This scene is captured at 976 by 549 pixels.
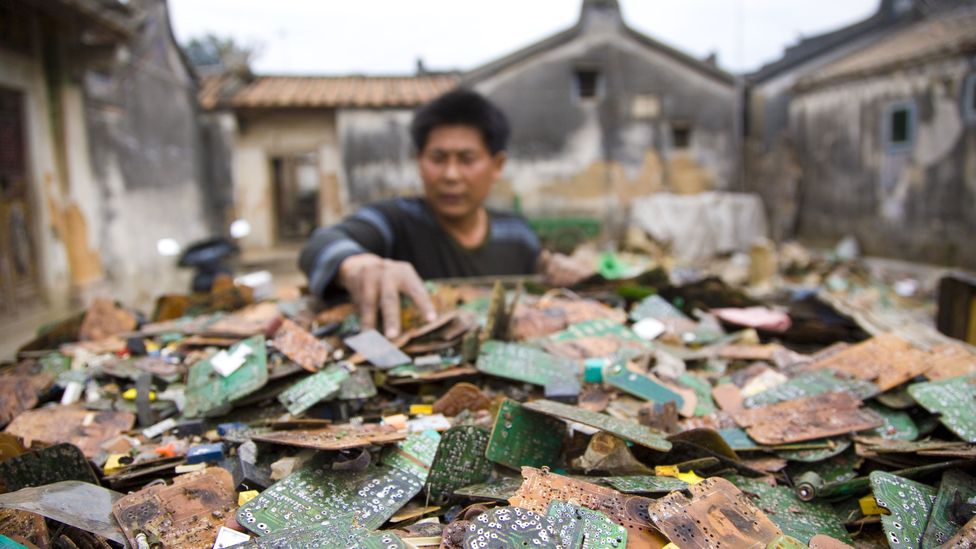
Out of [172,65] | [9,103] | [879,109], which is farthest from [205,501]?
[879,109]

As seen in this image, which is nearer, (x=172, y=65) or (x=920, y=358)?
(x=920, y=358)

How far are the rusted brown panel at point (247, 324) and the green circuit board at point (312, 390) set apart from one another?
0.47 meters

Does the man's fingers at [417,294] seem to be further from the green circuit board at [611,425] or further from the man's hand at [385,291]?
the green circuit board at [611,425]

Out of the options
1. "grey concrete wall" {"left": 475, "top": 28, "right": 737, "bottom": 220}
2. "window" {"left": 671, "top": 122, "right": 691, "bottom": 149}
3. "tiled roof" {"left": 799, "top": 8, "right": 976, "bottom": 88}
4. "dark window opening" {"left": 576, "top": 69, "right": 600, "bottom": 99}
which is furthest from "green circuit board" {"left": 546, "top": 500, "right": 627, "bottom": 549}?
"window" {"left": 671, "top": 122, "right": 691, "bottom": 149}

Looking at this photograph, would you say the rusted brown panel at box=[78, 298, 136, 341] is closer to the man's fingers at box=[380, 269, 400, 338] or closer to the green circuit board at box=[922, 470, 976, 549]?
the man's fingers at box=[380, 269, 400, 338]

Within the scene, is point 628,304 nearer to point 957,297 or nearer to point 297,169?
point 957,297

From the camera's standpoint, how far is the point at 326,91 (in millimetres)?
11797

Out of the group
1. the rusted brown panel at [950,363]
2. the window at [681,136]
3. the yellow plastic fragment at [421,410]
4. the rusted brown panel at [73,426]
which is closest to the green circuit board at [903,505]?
the rusted brown panel at [950,363]

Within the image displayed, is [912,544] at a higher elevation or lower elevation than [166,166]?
lower

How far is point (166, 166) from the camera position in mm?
8594

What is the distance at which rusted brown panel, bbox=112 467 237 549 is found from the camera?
1344 millimetres

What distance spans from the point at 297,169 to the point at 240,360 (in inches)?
765

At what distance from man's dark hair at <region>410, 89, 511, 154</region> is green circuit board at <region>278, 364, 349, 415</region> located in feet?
5.82

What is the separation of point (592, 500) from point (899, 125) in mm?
12374
